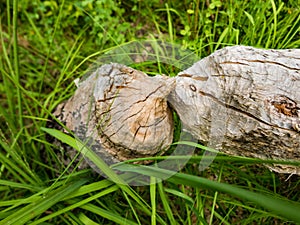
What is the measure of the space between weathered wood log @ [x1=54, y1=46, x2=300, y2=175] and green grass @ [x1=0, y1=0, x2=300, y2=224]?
0.11 metres

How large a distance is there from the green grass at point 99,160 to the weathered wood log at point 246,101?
0.13 meters

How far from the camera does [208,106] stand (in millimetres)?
1171

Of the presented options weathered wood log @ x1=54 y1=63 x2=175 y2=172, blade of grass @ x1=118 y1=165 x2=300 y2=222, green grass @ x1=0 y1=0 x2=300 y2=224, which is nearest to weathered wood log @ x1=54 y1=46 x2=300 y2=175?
weathered wood log @ x1=54 y1=63 x2=175 y2=172

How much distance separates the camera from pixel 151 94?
4.10 ft

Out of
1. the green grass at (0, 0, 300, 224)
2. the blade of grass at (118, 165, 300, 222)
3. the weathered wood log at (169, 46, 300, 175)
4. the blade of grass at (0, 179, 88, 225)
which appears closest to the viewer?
the blade of grass at (118, 165, 300, 222)

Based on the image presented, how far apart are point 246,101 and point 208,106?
14 cm

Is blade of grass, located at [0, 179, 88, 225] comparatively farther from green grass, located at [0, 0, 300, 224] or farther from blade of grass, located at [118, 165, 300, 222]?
blade of grass, located at [118, 165, 300, 222]

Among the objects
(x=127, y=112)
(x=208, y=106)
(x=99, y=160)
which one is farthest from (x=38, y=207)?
(x=208, y=106)

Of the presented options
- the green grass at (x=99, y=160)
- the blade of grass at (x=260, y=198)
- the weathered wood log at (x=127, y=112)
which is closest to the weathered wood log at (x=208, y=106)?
the weathered wood log at (x=127, y=112)

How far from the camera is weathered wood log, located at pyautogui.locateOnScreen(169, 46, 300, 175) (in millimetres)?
1024

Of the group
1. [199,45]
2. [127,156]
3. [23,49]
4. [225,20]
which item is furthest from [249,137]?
[23,49]

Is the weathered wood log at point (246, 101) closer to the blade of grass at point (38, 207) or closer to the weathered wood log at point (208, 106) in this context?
the weathered wood log at point (208, 106)

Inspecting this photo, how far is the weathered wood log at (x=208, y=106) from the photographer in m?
1.04

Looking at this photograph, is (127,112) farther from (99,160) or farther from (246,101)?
(246,101)
